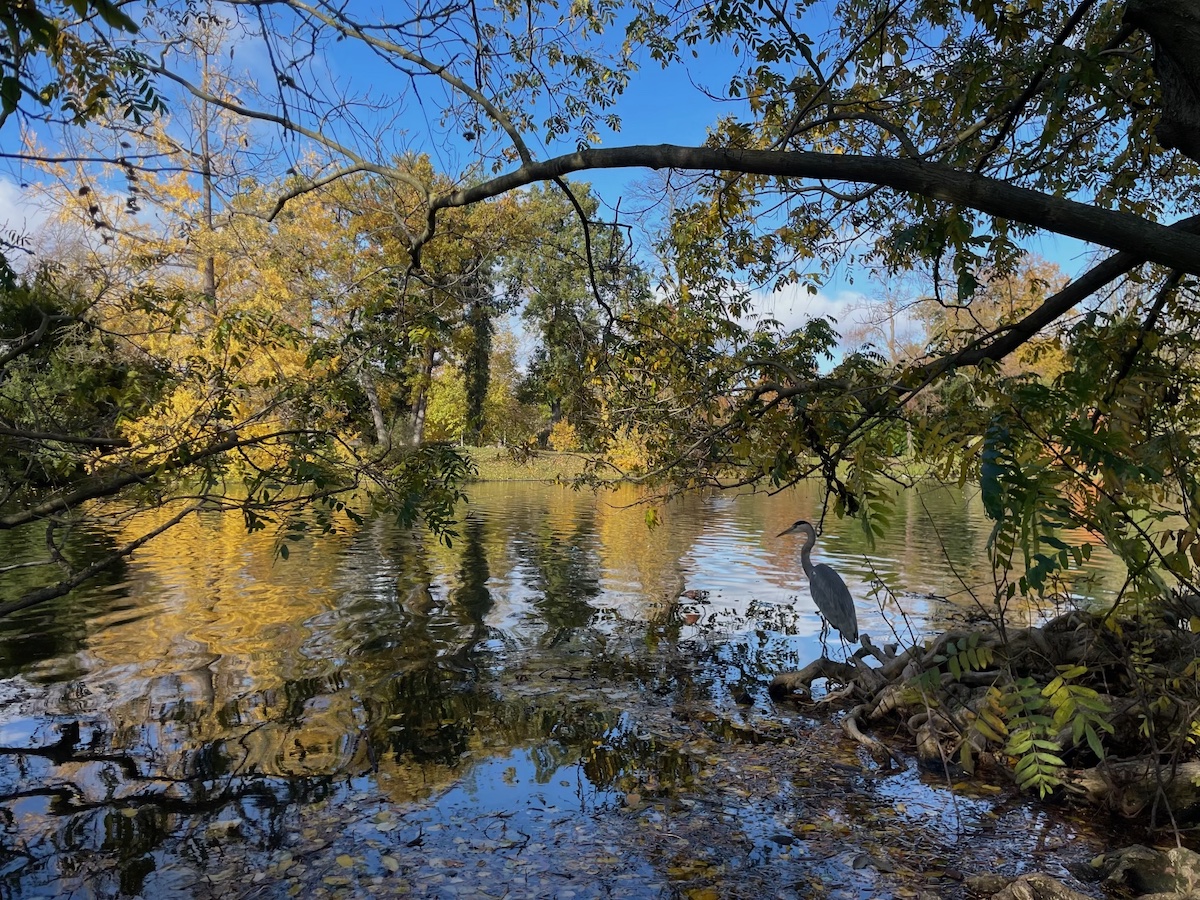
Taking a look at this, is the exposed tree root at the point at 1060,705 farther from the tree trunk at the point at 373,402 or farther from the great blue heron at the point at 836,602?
the tree trunk at the point at 373,402

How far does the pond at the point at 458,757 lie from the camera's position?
4.37 meters

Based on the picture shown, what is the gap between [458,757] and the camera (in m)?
6.02

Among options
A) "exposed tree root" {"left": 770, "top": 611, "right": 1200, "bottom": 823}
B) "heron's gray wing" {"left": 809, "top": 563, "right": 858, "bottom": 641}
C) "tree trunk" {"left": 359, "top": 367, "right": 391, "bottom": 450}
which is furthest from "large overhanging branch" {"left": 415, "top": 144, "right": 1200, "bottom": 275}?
"heron's gray wing" {"left": 809, "top": 563, "right": 858, "bottom": 641}

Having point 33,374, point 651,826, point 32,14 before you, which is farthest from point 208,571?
point 32,14

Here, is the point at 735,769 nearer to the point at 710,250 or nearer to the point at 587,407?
the point at 587,407

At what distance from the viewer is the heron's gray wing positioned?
8336 mm

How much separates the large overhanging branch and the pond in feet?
4.28

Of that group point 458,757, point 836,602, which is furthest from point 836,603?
point 458,757

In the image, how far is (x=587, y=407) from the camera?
6.21 metres

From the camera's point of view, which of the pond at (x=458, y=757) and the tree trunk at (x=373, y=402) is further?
the tree trunk at (x=373, y=402)

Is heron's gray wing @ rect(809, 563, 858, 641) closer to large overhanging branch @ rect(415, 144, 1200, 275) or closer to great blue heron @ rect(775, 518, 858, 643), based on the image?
great blue heron @ rect(775, 518, 858, 643)

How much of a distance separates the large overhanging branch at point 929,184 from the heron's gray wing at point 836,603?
6203 millimetres

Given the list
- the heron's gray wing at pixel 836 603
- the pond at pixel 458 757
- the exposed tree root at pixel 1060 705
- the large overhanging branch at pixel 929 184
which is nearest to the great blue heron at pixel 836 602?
the heron's gray wing at pixel 836 603

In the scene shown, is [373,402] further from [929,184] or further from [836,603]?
[836,603]
